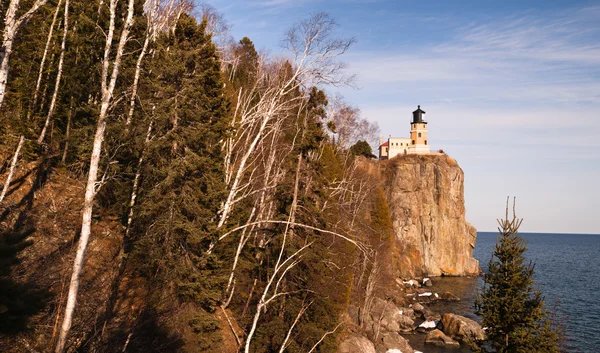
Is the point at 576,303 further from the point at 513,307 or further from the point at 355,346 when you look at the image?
the point at 513,307

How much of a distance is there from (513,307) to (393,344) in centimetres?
1490

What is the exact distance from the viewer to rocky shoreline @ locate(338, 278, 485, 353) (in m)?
26.1

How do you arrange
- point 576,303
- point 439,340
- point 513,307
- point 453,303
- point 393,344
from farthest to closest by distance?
point 576,303
point 453,303
point 439,340
point 393,344
point 513,307

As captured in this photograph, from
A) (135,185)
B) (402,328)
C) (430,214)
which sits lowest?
(402,328)

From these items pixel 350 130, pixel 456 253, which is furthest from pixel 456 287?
pixel 350 130

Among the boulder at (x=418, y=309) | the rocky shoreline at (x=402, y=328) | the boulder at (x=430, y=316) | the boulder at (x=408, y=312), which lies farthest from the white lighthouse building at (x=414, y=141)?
the boulder at (x=408, y=312)

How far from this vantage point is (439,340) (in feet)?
105

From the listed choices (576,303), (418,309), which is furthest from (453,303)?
(576,303)

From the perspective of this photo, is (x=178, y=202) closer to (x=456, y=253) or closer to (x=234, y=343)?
(x=234, y=343)

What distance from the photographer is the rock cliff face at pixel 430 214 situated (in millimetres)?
64875

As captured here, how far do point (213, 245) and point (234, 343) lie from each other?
13.6ft

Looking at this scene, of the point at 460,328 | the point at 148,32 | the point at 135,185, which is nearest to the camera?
the point at 148,32

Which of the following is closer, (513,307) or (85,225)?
(85,225)

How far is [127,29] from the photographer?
358 inches
